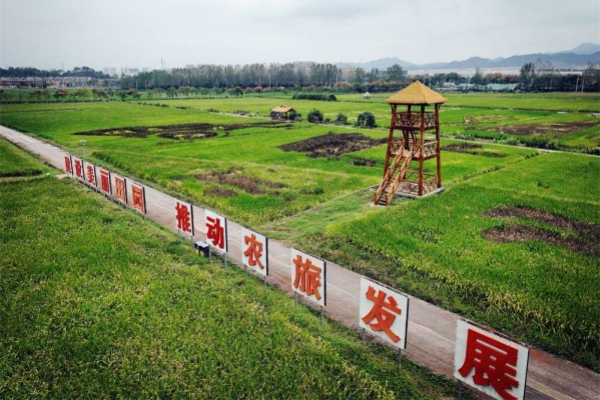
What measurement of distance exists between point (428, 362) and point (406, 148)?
15.4 m

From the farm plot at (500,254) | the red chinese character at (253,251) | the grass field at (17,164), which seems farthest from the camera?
the grass field at (17,164)

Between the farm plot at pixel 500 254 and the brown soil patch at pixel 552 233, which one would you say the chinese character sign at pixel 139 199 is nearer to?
the farm plot at pixel 500 254

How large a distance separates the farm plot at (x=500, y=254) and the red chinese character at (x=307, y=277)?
11.6 feet

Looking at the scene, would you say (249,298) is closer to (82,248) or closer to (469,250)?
(82,248)

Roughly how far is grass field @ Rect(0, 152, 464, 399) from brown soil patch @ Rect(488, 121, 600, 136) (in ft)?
137

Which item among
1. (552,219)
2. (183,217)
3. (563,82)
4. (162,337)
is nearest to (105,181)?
(183,217)

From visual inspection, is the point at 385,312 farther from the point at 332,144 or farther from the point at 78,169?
the point at 332,144

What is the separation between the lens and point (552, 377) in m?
9.11

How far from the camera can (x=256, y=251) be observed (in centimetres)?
1240

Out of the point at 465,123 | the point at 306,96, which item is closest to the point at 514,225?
the point at 465,123

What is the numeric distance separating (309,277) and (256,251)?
226 cm

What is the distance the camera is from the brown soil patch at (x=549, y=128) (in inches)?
1779

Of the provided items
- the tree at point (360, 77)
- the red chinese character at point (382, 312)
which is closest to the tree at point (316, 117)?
the red chinese character at point (382, 312)

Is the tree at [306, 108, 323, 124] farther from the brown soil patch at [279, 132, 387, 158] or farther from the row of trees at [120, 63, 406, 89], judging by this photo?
the row of trees at [120, 63, 406, 89]
